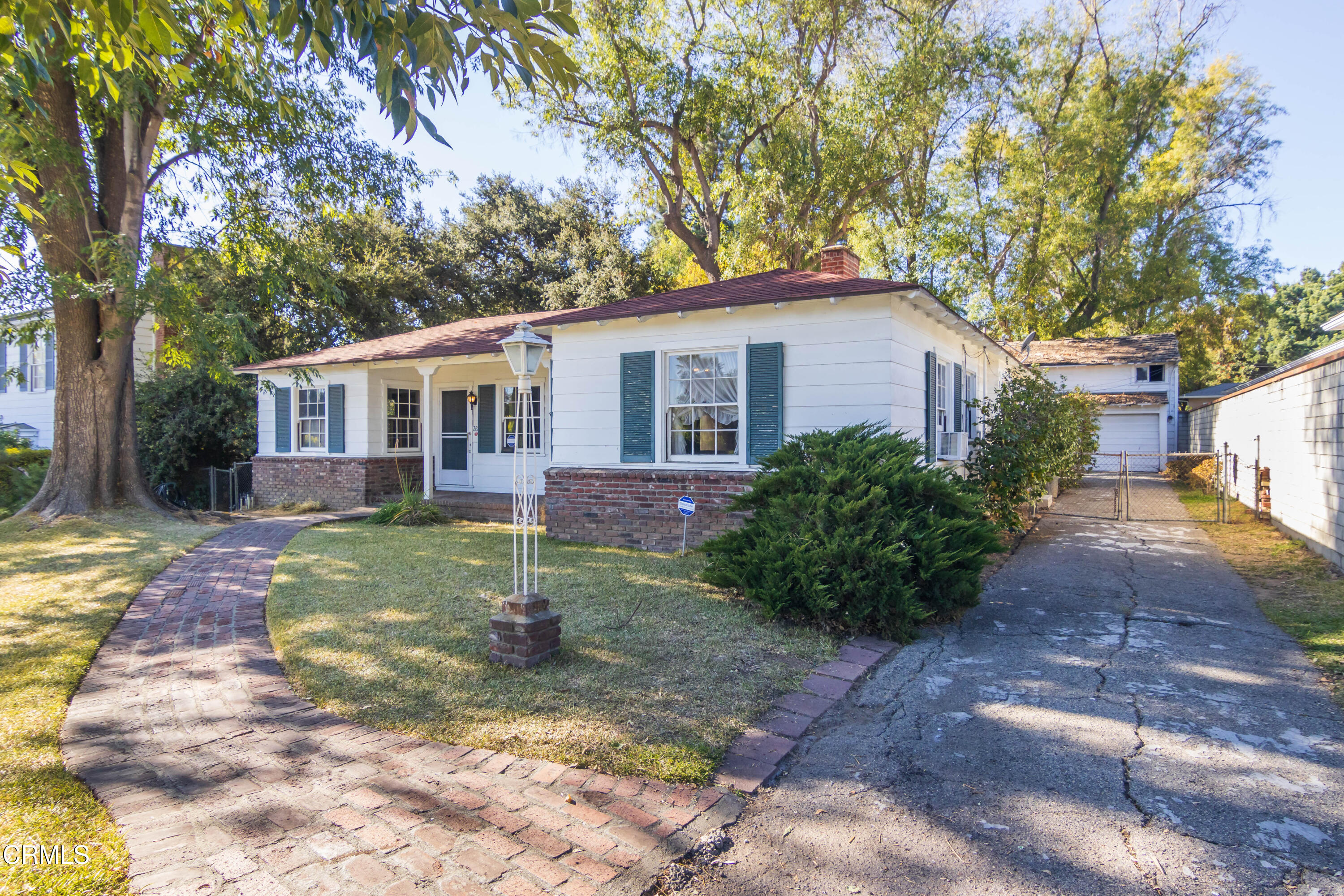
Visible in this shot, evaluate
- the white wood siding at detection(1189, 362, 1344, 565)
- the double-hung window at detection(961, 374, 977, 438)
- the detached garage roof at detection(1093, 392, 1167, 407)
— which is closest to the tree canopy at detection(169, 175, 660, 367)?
the double-hung window at detection(961, 374, 977, 438)

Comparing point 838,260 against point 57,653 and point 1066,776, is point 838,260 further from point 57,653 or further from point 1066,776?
point 57,653

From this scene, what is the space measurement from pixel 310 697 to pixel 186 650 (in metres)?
1.55

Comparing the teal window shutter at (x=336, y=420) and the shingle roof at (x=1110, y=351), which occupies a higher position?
the shingle roof at (x=1110, y=351)

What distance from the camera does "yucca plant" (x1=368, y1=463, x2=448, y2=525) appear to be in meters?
12.0

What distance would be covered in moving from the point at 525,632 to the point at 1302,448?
9.92 m

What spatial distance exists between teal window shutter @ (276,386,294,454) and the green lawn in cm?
819

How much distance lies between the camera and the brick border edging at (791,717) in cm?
353

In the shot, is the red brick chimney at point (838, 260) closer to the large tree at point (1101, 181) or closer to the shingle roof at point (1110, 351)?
the large tree at point (1101, 181)

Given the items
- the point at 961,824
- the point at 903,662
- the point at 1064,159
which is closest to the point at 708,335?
the point at 903,662

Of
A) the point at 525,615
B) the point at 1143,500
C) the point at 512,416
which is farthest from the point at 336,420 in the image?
the point at 1143,500

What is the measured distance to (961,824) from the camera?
10.1 ft

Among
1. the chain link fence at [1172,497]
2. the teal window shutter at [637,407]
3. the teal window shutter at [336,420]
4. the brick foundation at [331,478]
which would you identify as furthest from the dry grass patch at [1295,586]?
the teal window shutter at [336,420]

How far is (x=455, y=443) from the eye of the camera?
14852mm

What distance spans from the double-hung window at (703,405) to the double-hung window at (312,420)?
887 centimetres
